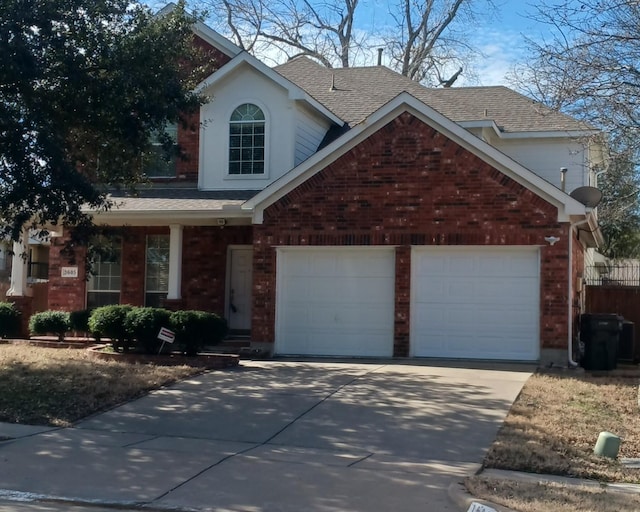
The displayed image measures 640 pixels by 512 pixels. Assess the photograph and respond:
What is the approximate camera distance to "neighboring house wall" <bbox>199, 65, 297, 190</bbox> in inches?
695

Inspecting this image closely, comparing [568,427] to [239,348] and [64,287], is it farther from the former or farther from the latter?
[64,287]

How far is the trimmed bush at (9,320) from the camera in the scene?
17.7 meters

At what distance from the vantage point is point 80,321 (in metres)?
16.5

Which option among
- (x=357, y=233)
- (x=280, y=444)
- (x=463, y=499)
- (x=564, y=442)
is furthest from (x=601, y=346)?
(x=463, y=499)

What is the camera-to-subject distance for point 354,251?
15.6 m

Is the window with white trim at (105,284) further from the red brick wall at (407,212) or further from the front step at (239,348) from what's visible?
the red brick wall at (407,212)

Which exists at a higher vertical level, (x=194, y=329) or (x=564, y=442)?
(x=194, y=329)

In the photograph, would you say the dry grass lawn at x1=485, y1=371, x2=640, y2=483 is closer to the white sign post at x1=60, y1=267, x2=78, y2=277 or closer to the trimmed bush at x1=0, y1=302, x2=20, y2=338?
the white sign post at x1=60, y1=267, x2=78, y2=277

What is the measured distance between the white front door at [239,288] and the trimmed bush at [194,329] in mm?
2893

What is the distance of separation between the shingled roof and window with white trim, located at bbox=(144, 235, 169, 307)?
574 cm

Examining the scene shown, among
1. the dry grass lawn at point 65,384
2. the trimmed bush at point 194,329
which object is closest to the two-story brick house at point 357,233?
the trimmed bush at point 194,329

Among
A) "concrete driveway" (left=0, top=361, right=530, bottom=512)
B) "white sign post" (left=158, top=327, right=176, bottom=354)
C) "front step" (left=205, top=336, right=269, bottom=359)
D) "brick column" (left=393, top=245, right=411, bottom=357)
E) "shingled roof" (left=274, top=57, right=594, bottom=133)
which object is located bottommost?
"concrete driveway" (left=0, top=361, right=530, bottom=512)

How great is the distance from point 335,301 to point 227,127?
5248mm

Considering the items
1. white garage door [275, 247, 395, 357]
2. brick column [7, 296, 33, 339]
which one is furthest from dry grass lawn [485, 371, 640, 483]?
brick column [7, 296, 33, 339]
